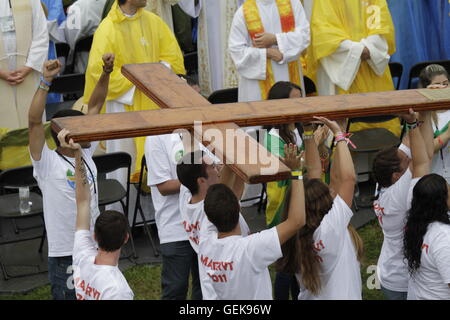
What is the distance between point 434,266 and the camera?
4934mm

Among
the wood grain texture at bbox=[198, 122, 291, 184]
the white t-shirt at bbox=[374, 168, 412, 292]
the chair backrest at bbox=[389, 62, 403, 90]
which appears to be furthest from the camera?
the chair backrest at bbox=[389, 62, 403, 90]

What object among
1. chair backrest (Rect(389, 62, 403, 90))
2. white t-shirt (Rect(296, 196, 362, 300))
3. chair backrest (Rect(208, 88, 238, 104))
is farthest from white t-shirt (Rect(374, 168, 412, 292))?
chair backrest (Rect(389, 62, 403, 90))

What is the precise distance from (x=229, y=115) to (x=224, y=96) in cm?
456

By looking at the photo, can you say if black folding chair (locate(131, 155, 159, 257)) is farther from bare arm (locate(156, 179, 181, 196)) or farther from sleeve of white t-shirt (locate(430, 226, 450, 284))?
sleeve of white t-shirt (locate(430, 226, 450, 284))

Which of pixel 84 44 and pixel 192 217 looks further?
pixel 84 44

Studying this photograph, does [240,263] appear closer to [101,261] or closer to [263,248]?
[263,248]

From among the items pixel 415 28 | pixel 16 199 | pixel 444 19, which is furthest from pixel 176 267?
pixel 444 19

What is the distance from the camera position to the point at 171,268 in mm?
5832

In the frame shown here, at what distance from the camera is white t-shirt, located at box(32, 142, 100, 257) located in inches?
215

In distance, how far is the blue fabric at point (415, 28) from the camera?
31.8 ft

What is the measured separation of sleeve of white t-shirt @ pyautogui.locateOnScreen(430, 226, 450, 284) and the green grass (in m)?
1.70

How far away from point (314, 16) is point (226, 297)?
466 centimetres
